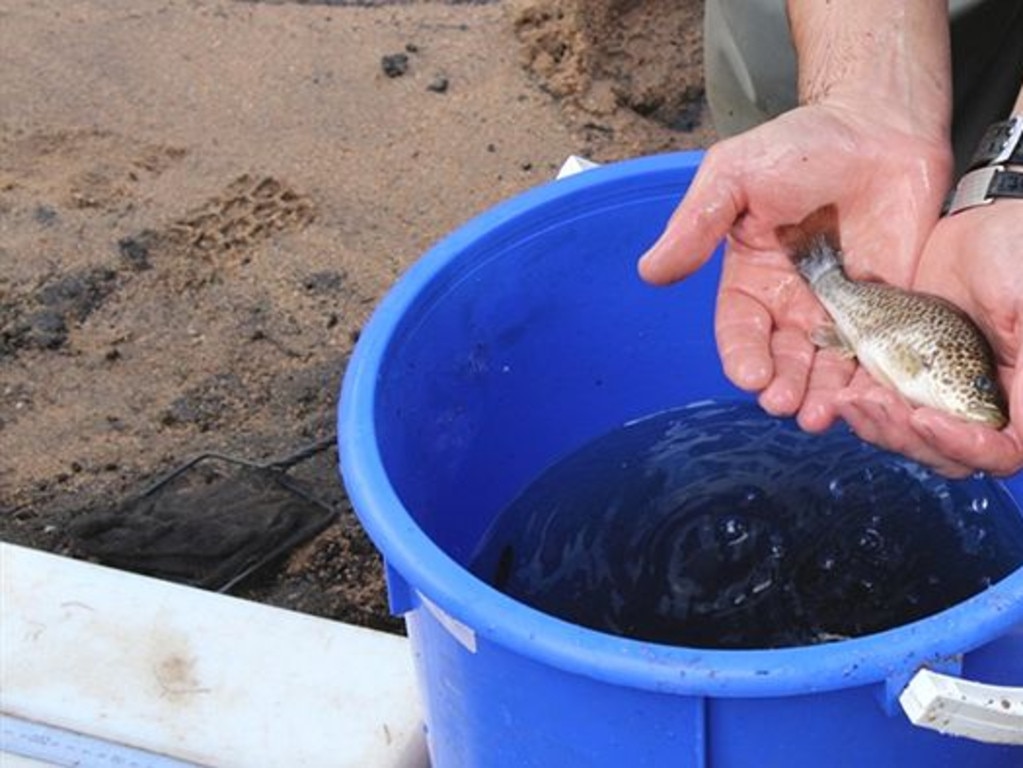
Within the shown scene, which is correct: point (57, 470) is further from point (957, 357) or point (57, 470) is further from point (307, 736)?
point (957, 357)

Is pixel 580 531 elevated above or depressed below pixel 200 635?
above

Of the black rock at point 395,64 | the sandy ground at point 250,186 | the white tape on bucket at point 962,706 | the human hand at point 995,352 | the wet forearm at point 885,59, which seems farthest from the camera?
the black rock at point 395,64

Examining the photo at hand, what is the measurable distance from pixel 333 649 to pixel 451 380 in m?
0.59

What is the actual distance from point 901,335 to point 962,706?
0.85m

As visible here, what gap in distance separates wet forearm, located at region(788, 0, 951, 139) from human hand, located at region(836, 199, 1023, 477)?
26 centimetres

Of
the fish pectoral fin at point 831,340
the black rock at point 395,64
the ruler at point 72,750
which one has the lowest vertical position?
the ruler at point 72,750

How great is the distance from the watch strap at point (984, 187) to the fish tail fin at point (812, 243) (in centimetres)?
19

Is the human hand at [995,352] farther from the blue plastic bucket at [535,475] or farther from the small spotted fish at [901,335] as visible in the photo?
the blue plastic bucket at [535,475]

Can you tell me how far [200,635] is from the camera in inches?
102

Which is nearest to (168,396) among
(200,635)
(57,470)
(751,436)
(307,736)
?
(57,470)

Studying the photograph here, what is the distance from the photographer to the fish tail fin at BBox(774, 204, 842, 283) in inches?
96.2

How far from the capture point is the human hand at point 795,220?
7.25ft

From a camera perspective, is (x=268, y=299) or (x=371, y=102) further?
(x=371, y=102)

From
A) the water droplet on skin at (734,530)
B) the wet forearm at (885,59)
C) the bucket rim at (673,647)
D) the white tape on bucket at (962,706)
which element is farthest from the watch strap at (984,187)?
the white tape on bucket at (962,706)
